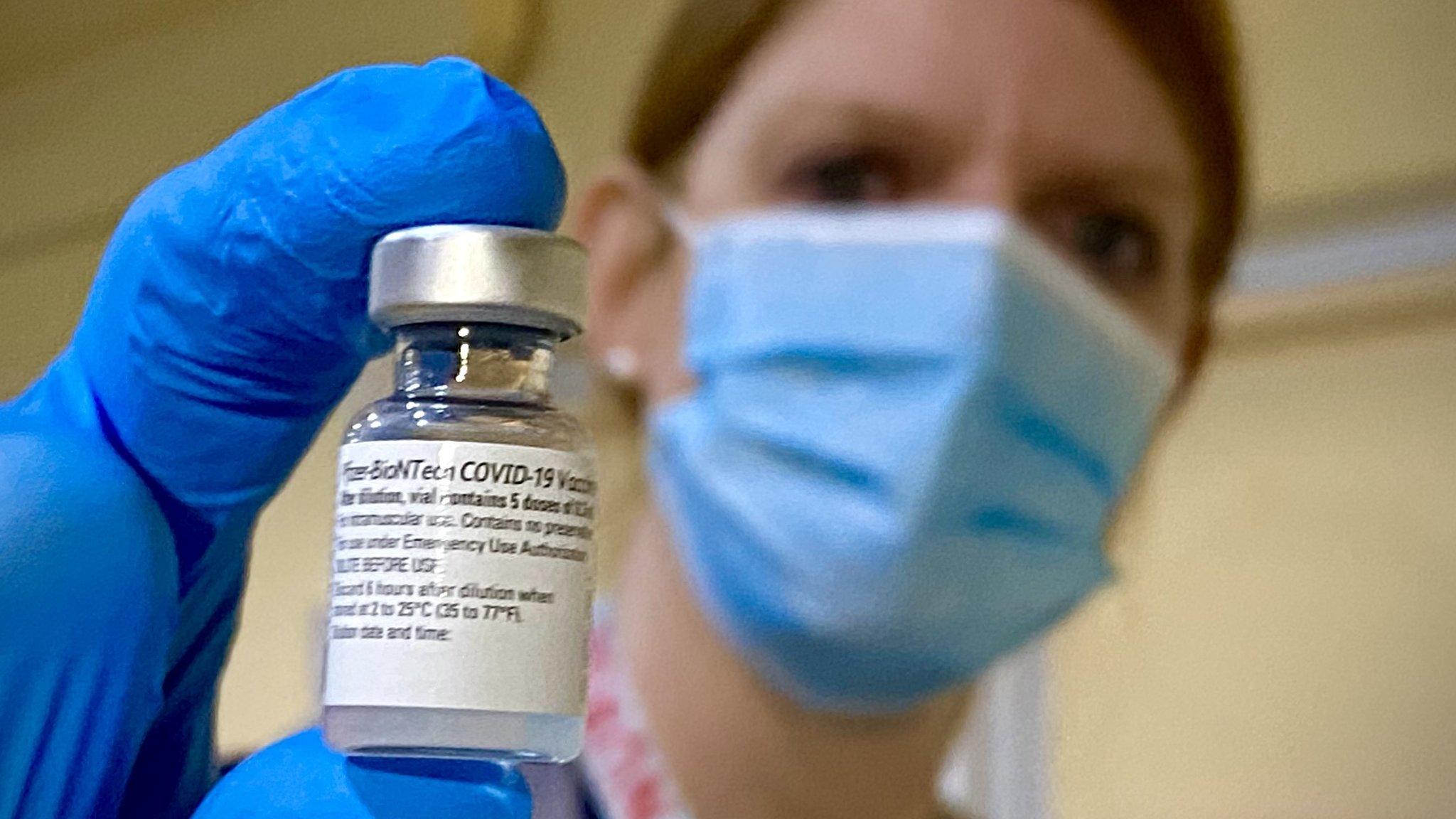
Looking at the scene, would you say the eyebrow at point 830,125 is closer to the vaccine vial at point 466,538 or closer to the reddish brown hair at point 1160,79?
the reddish brown hair at point 1160,79

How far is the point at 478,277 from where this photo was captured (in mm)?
316

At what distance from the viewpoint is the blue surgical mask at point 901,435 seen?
783mm

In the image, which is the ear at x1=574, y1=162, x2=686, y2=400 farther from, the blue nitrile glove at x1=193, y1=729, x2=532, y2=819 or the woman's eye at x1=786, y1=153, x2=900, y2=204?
the blue nitrile glove at x1=193, y1=729, x2=532, y2=819

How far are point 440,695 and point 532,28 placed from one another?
3.43 ft

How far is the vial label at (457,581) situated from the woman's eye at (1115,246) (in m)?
0.66

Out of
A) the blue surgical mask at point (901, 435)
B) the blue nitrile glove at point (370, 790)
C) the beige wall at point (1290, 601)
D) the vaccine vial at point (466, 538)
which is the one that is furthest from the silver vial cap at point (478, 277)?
the beige wall at point (1290, 601)

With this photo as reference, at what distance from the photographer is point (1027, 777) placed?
1.13 metres

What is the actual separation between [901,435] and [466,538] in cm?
50

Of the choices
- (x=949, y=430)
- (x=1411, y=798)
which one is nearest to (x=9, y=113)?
(x=949, y=430)

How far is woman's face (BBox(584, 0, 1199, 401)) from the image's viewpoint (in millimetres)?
861

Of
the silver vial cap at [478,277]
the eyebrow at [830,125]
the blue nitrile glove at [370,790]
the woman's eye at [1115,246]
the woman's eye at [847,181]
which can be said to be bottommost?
the woman's eye at [1115,246]

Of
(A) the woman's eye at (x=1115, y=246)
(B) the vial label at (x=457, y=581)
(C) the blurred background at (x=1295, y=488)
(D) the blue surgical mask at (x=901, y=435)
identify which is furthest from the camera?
(C) the blurred background at (x=1295, y=488)

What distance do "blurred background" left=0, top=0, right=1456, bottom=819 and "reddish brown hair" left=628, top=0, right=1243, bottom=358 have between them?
7 cm

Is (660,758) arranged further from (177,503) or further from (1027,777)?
(177,503)
